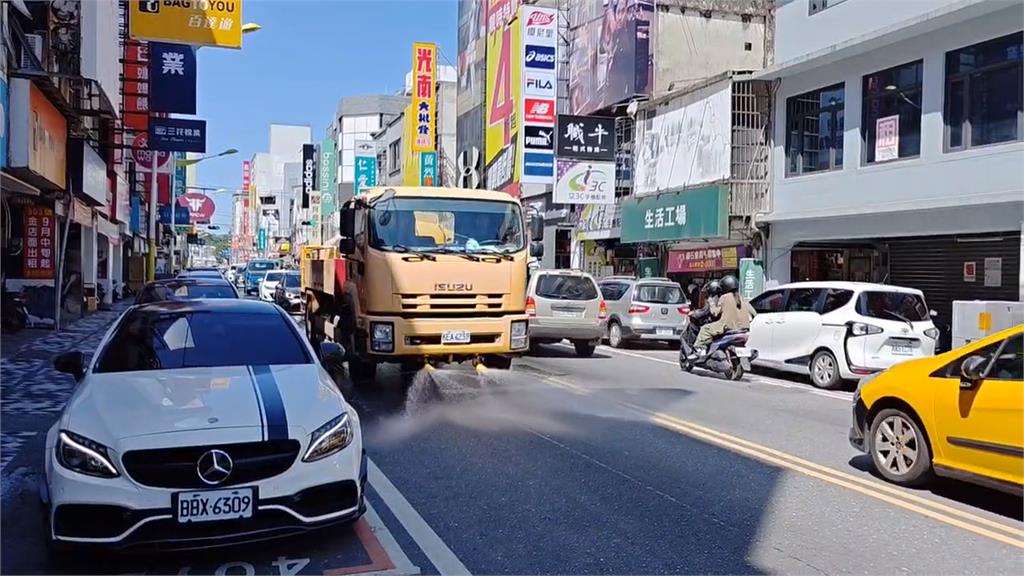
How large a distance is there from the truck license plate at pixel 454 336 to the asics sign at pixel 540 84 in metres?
21.3

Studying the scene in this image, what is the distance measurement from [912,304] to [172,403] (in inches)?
447

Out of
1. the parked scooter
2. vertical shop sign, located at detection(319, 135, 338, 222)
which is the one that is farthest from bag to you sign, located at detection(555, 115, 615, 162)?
vertical shop sign, located at detection(319, 135, 338, 222)

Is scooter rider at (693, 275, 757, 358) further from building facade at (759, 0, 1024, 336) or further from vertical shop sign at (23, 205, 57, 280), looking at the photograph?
vertical shop sign at (23, 205, 57, 280)

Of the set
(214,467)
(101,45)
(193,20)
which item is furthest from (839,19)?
(214,467)

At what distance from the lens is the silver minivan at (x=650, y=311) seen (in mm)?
18766

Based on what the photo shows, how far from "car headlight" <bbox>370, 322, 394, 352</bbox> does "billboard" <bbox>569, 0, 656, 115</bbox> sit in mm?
18515

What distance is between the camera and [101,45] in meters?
18.8

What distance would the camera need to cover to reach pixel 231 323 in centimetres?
664

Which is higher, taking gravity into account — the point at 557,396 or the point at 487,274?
the point at 487,274

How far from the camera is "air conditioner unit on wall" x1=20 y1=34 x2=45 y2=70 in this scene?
51.5ft

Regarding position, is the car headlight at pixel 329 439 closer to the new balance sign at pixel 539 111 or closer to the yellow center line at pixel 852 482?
the yellow center line at pixel 852 482

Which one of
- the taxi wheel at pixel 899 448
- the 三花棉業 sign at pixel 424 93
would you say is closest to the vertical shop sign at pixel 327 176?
the 三花棉業 sign at pixel 424 93

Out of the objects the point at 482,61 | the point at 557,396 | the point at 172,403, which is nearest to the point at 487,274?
the point at 557,396

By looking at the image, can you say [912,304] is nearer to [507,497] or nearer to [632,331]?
[632,331]
